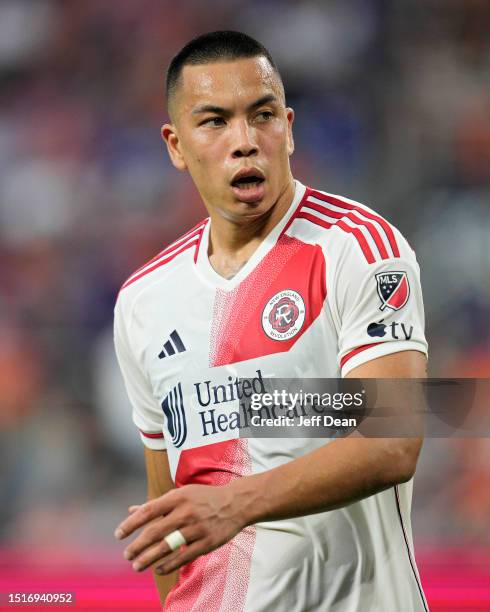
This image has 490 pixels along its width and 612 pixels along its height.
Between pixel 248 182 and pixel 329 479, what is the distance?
2.44 feet

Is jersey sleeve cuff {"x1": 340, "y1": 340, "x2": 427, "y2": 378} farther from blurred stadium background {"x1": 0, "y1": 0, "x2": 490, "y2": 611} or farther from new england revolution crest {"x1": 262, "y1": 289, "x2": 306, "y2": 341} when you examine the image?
blurred stadium background {"x1": 0, "y1": 0, "x2": 490, "y2": 611}

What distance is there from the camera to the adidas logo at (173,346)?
222 cm

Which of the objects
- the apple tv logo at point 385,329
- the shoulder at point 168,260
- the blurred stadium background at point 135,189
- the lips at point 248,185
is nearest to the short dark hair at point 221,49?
the lips at point 248,185

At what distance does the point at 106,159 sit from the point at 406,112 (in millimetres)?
1597

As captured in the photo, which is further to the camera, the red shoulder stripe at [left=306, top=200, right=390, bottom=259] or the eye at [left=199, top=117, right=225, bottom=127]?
the eye at [left=199, top=117, right=225, bottom=127]

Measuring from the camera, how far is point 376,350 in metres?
1.83

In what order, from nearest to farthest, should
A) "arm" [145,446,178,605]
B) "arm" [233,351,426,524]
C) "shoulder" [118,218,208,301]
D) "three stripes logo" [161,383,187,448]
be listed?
"arm" [233,351,426,524]
"three stripes logo" [161,383,187,448]
"shoulder" [118,218,208,301]
"arm" [145,446,178,605]

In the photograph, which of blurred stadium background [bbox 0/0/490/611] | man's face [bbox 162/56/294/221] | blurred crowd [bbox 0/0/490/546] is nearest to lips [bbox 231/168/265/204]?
man's face [bbox 162/56/294/221]

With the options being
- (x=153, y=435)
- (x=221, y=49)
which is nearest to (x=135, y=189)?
(x=153, y=435)

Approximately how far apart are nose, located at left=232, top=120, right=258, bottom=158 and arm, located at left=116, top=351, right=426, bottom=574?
0.70 metres

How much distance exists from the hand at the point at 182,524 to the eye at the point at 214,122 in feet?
2.91

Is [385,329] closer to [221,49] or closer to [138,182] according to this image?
[221,49]

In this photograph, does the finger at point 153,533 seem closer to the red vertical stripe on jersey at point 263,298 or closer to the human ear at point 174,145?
the red vertical stripe on jersey at point 263,298

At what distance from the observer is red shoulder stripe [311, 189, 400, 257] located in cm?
194
